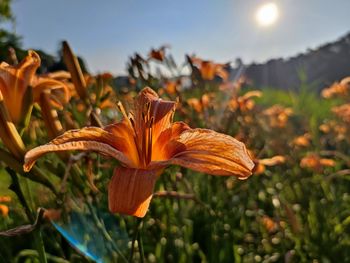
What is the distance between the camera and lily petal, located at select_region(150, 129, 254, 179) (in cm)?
76

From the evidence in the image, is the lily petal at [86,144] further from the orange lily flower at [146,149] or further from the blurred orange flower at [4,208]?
the blurred orange flower at [4,208]

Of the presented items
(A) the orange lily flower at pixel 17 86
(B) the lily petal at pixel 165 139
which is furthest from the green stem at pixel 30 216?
(B) the lily petal at pixel 165 139

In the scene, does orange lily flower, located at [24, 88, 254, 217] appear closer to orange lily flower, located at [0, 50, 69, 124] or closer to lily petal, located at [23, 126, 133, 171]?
lily petal, located at [23, 126, 133, 171]

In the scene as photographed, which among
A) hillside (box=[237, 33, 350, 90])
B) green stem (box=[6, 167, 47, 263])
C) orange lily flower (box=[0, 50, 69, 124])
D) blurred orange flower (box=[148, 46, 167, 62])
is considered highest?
hillside (box=[237, 33, 350, 90])

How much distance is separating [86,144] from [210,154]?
8.0 inches

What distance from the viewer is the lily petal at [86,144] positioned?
0.73 meters

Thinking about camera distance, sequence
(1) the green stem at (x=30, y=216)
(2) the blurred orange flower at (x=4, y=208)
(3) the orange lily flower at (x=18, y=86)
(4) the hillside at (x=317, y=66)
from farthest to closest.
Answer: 1. (4) the hillside at (x=317, y=66)
2. (2) the blurred orange flower at (x=4, y=208)
3. (3) the orange lily flower at (x=18, y=86)
4. (1) the green stem at (x=30, y=216)

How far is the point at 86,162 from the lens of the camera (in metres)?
1.22

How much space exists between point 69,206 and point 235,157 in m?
0.60

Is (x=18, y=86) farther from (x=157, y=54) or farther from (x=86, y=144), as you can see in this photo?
(x=157, y=54)

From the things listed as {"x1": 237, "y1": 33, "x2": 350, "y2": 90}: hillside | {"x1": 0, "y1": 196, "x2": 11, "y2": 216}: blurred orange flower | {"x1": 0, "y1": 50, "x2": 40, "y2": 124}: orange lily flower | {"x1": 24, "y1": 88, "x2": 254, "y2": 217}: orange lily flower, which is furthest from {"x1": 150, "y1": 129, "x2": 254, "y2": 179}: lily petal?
{"x1": 237, "y1": 33, "x2": 350, "y2": 90}: hillside

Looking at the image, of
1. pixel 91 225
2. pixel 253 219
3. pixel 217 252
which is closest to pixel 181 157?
pixel 91 225

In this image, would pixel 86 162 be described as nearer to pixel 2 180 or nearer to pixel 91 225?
pixel 91 225

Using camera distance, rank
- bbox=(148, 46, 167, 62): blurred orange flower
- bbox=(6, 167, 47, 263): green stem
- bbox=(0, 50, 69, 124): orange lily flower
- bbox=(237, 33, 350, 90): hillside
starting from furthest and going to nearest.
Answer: bbox=(237, 33, 350, 90): hillside → bbox=(148, 46, 167, 62): blurred orange flower → bbox=(0, 50, 69, 124): orange lily flower → bbox=(6, 167, 47, 263): green stem
